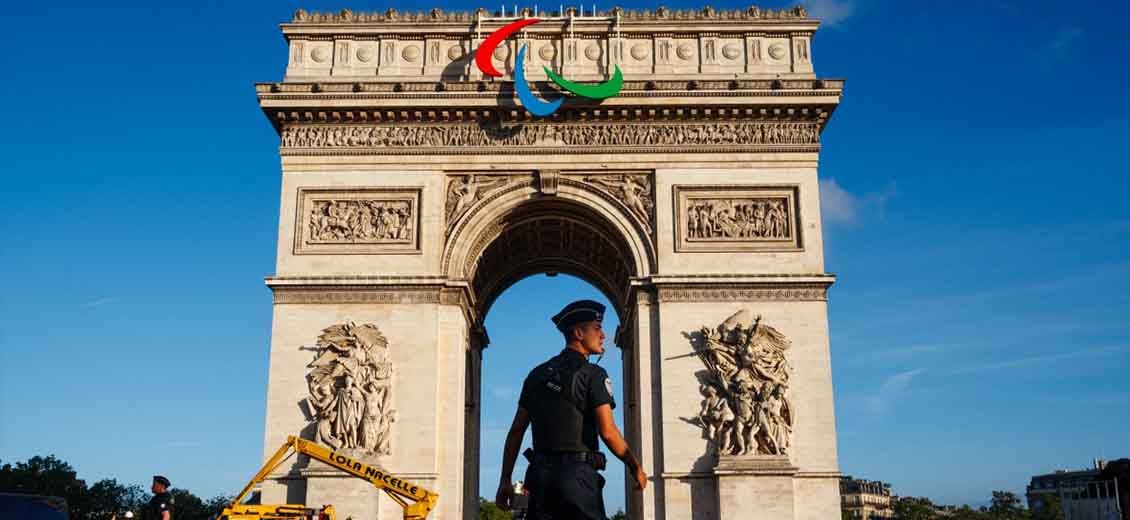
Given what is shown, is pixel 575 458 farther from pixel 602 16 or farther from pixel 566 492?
pixel 602 16

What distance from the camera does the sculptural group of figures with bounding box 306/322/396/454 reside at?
72.6 ft

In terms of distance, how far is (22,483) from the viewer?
55.7m

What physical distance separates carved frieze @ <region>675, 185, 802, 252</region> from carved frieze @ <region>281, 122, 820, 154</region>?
1085 millimetres

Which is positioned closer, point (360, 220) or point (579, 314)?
point (579, 314)

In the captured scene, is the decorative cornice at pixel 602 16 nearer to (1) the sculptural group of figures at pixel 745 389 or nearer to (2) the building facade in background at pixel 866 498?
(1) the sculptural group of figures at pixel 745 389

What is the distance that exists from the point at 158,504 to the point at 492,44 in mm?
14924

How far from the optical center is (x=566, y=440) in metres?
6.55

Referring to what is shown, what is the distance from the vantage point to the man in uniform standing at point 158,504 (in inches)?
465

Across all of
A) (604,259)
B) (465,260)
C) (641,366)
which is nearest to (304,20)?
(465,260)

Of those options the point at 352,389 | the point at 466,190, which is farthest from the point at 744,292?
the point at 352,389

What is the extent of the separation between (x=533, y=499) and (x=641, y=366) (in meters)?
16.6

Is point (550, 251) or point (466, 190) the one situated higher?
point (466, 190)

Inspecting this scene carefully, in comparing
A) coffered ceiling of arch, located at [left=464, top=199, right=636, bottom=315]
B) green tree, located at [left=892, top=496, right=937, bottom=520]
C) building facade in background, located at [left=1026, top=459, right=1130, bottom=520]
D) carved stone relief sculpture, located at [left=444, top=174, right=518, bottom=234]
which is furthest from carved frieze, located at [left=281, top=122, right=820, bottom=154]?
green tree, located at [left=892, top=496, right=937, bottom=520]

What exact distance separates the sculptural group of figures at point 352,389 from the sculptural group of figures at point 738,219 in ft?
23.4
